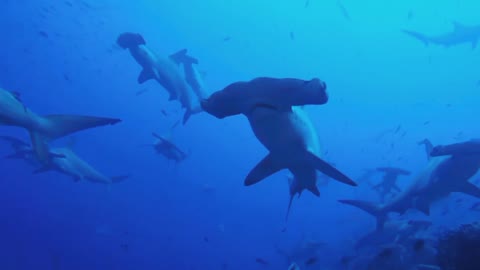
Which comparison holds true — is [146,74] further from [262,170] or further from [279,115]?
[279,115]

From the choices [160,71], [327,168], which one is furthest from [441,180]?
[160,71]

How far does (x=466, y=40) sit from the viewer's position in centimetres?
2027

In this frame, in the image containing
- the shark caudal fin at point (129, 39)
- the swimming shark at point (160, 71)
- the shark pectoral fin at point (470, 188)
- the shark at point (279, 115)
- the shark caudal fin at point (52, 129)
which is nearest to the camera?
the shark at point (279, 115)

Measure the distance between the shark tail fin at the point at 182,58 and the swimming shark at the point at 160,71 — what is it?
1.06 feet

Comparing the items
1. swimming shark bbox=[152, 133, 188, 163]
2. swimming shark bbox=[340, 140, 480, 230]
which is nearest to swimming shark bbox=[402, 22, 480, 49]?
swimming shark bbox=[340, 140, 480, 230]

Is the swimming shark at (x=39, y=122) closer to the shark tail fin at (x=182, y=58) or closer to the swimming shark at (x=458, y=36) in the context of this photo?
the shark tail fin at (x=182, y=58)

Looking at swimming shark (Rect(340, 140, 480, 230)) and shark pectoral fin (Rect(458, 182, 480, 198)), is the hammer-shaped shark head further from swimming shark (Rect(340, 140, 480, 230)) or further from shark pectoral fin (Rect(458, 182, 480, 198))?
shark pectoral fin (Rect(458, 182, 480, 198))

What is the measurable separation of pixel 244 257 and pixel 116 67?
3681cm

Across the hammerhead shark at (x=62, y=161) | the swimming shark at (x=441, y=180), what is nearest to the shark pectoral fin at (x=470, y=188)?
the swimming shark at (x=441, y=180)

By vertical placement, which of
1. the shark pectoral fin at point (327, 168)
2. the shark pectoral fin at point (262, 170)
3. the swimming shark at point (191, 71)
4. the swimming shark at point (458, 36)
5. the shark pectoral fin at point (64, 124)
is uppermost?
the shark pectoral fin at point (64, 124)

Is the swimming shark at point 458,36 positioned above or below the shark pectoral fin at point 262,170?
below

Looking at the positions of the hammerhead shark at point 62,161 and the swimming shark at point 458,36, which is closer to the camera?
the hammerhead shark at point 62,161

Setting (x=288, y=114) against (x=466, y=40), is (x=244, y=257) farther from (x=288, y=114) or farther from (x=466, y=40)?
(x=288, y=114)

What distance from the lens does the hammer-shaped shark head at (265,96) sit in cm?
314
